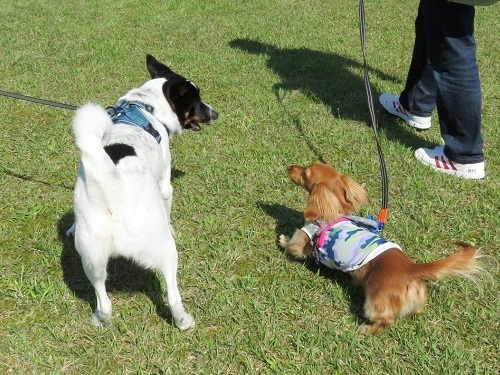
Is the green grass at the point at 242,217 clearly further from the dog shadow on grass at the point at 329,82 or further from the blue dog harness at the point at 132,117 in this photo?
the blue dog harness at the point at 132,117

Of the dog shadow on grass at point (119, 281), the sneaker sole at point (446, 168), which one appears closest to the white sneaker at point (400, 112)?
the sneaker sole at point (446, 168)

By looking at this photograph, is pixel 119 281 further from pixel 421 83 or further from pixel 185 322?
pixel 421 83

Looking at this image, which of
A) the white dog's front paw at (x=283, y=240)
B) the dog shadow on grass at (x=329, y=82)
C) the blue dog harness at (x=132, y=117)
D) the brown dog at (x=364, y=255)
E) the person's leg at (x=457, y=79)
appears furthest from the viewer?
the dog shadow on grass at (x=329, y=82)

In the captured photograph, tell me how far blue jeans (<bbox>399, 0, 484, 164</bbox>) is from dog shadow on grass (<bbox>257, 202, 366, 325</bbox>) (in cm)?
150

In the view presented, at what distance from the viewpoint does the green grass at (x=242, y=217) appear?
2.68 metres

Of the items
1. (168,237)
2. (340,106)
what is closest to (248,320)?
(168,237)

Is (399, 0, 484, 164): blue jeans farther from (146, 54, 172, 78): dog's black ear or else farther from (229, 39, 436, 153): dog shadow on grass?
(146, 54, 172, 78): dog's black ear

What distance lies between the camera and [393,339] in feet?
9.04

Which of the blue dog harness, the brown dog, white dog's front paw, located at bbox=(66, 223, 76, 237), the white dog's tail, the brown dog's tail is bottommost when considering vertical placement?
white dog's front paw, located at bbox=(66, 223, 76, 237)

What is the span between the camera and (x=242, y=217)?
3.76 metres

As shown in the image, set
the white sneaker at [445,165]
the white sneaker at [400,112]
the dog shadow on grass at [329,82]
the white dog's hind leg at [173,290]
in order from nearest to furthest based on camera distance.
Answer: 1. the white dog's hind leg at [173,290]
2. the white sneaker at [445,165]
3. the white sneaker at [400,112]
4. the dog shadow on grass at [329,82]

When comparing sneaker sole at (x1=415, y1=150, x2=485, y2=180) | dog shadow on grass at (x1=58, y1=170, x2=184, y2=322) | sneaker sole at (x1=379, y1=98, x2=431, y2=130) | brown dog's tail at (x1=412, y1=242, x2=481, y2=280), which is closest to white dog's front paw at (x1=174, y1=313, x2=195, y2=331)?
dog shadow on grass at (x1=58, y1=170, x2=184, y2=322)

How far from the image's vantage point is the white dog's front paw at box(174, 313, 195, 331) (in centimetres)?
272

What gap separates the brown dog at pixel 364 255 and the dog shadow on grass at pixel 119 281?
92cm
